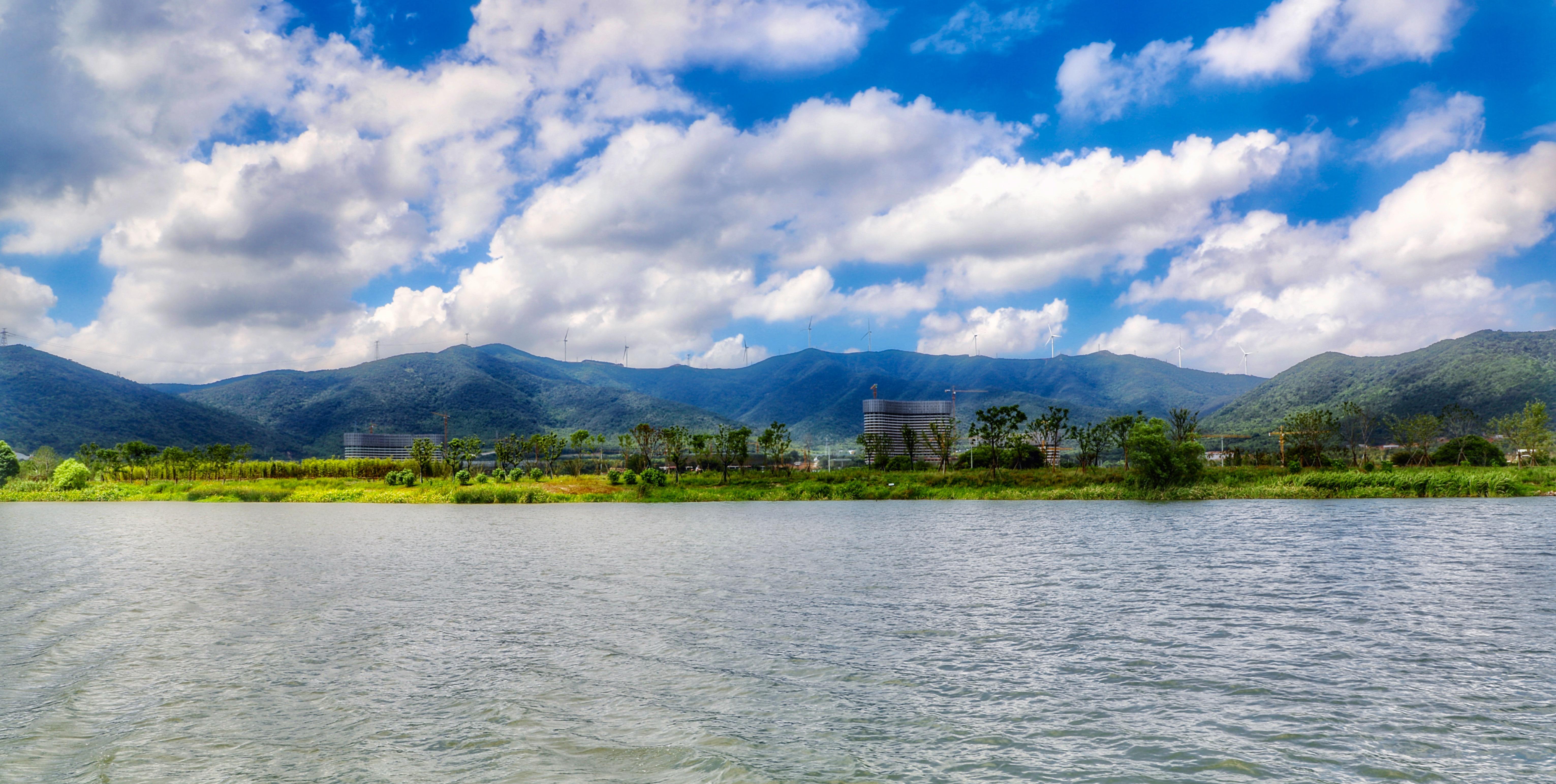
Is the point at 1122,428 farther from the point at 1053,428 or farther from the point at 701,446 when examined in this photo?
the point at 701,446

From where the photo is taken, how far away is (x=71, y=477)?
130 m

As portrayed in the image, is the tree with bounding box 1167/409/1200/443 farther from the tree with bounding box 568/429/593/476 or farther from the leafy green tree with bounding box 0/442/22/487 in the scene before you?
the leafy green tree with bounding box 0/442/22/487

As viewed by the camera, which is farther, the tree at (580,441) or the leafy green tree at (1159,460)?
the tree at (580,441)

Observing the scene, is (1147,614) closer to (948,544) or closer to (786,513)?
(948,544)

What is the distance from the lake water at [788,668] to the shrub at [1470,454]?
129 meters

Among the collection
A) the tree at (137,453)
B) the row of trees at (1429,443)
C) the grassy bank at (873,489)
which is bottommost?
the grassy bank at (873,489)

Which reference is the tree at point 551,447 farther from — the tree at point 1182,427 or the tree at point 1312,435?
the tree at point 1312,435

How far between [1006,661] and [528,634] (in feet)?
43.9

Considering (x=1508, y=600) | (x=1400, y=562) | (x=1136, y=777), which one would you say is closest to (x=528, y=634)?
(x=1136, y=777)

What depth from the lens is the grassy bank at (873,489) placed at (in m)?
110

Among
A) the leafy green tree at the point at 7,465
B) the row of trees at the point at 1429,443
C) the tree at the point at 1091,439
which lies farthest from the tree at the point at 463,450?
the row of trees at the point at 1429,443

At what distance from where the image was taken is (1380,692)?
55.5 ft

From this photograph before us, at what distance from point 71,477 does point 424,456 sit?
53.9m

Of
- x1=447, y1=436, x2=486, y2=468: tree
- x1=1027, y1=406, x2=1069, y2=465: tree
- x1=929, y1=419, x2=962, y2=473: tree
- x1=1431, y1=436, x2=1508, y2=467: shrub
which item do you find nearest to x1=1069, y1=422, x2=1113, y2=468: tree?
x1=1027, y1=406, x2=1069, y2=465: tree
